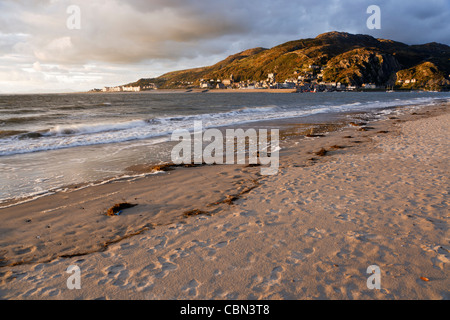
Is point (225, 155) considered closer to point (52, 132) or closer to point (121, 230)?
point (121, 230)

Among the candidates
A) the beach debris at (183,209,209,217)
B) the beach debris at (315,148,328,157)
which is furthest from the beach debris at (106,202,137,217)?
the beach debris at (315,148,328,157)

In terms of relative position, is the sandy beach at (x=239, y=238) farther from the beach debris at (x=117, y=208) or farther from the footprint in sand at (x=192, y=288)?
the beach debris at (x=117, y=208)

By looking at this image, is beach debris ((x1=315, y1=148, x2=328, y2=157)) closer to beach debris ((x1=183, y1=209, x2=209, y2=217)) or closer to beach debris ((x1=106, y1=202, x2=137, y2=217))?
beach debris ((x1=183, y1=209, x2=209, y2=217))

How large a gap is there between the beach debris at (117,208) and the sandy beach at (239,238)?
16 cm

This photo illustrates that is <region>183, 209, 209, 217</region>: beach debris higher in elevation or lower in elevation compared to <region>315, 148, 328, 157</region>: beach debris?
lower

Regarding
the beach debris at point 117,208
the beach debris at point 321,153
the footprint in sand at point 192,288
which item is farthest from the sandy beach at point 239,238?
the beach debris at point 321,153

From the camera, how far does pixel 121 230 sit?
556 cm

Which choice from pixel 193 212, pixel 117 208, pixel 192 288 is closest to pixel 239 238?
pixel 192 288

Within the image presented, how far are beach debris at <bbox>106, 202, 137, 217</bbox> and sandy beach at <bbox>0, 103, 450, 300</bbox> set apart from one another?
6.4 inches

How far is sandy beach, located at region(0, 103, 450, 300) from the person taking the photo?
375 centimetres

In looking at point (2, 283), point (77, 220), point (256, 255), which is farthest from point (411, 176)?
point (2, 283)

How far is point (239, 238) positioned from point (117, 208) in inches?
137

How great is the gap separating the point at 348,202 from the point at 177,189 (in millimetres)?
5047

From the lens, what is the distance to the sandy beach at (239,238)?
12.3 feet
